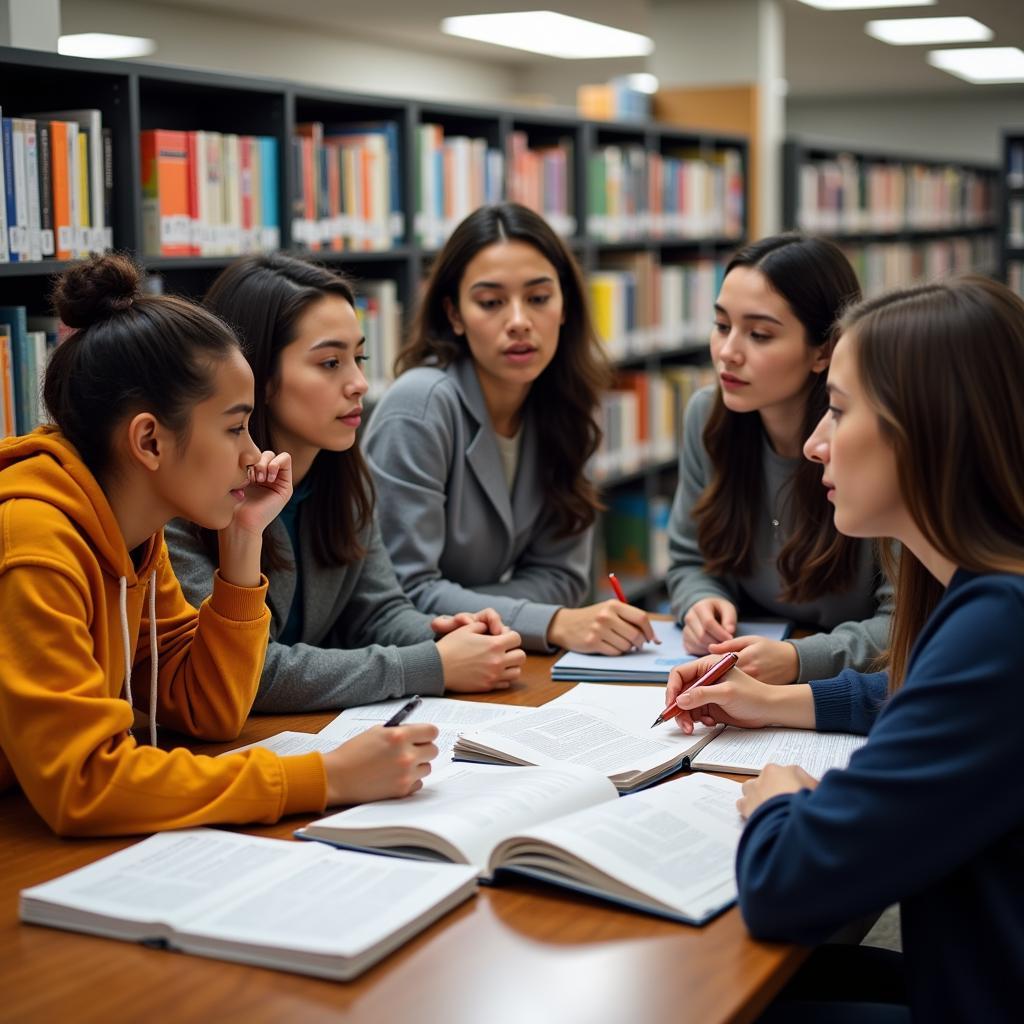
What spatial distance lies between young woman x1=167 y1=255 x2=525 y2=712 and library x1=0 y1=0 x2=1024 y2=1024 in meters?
0.01

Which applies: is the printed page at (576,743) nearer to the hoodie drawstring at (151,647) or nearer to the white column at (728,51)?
the hoodie drawstring at (151,647)

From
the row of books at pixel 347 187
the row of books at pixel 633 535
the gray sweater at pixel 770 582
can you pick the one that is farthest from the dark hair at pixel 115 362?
the row of books at pixel 633 535

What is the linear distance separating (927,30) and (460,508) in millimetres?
6610

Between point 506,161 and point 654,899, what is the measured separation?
118 inches

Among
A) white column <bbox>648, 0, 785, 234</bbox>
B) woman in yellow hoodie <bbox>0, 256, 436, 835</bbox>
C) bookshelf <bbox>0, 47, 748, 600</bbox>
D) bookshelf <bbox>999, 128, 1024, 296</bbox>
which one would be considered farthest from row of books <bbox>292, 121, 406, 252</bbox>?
bookshelf <bbox>999, 128, 1024, 296</bbox>

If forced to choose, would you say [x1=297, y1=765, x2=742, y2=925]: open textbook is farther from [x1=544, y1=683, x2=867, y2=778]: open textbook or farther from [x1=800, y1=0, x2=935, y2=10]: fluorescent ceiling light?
[x1=800, y1=0, x2=935, y2=10]: fluorescent ceiling light

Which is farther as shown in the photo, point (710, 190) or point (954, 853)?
point (710, 190)

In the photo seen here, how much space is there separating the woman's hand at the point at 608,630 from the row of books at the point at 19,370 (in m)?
1.01

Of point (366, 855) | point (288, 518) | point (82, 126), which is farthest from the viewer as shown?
point (82, 126)

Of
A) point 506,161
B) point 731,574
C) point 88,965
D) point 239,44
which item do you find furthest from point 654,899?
point 239,44

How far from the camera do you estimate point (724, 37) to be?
19.4 ft

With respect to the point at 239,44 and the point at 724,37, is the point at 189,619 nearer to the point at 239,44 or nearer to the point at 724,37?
the point at 724,37

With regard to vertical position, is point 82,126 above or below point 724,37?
below

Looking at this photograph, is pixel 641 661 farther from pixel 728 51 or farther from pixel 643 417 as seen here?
pixel 728 51
